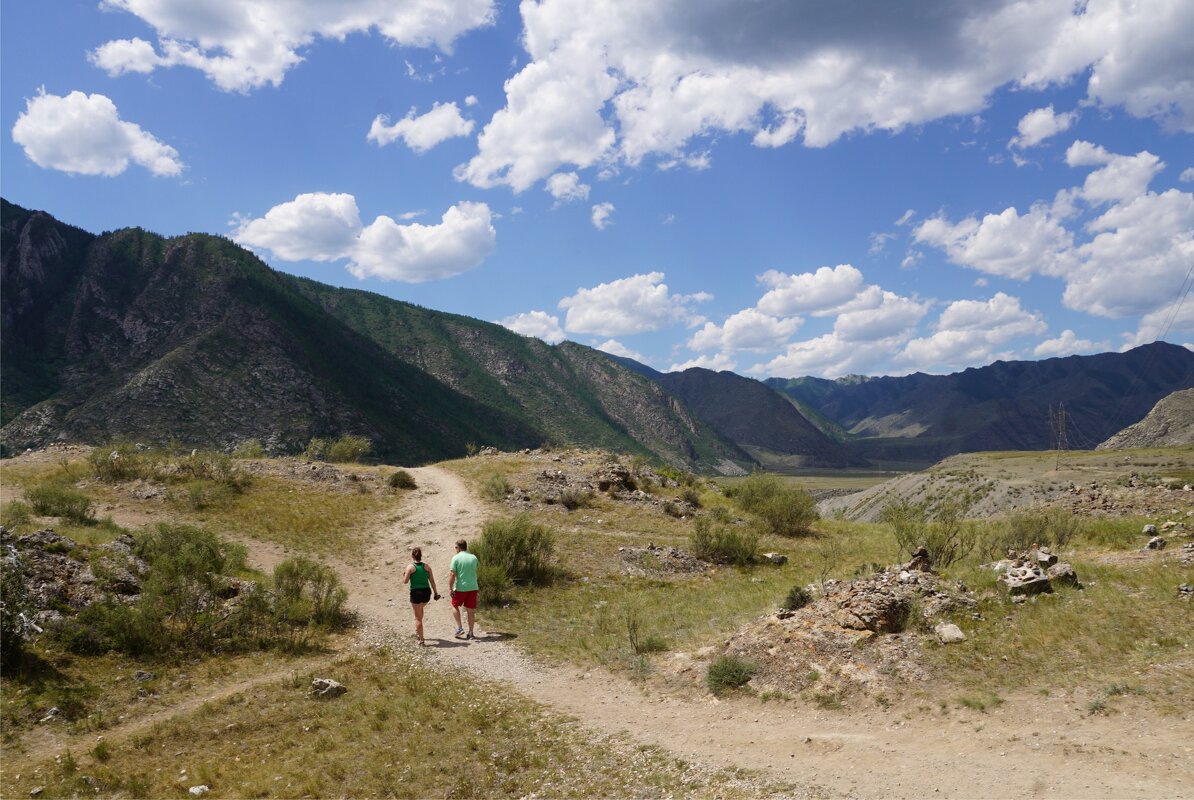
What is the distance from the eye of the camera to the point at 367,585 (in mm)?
17828

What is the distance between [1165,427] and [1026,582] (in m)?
142

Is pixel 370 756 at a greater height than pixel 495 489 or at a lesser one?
lesser

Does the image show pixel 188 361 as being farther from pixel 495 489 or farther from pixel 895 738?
pixel 895 738

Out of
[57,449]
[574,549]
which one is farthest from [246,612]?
[57,449]

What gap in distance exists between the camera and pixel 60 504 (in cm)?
2045

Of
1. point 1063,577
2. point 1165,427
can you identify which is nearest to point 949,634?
point 1063,577

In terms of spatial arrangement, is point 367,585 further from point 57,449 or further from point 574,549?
point 57,449

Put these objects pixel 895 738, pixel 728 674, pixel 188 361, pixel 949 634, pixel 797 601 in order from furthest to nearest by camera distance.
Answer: pixel 188 361 < pixel 797 601 < pixel 949 634 < pixel 728 674 < pixel 895 738

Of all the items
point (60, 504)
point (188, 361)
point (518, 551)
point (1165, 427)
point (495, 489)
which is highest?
point (188, 361)

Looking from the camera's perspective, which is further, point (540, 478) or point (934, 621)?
point (540, 478)

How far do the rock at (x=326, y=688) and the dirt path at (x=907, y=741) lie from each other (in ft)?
8.00

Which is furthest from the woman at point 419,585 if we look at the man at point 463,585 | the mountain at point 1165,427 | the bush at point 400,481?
the mountain at point 1165,427

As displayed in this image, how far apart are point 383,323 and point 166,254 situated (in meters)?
66.6

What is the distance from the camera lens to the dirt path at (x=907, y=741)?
237 inches
